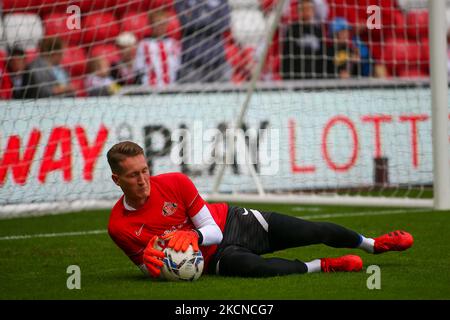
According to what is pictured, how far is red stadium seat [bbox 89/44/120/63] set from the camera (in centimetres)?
1120

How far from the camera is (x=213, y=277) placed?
237 inches

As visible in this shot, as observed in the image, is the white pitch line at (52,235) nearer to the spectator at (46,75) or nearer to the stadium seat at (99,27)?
the spectator at (46,75)

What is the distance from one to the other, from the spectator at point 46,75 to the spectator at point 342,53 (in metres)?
3.07

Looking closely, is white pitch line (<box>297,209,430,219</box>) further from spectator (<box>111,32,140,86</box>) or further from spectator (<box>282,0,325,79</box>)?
spectator (<box>111,32,140,86</box>)

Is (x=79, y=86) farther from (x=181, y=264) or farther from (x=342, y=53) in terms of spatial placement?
(x=181, y=264)

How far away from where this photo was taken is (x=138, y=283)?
5.91m

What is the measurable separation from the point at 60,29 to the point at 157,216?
5427mm

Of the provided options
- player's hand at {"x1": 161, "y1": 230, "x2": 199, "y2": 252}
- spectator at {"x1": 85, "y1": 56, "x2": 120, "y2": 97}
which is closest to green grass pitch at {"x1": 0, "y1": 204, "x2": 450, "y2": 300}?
player's hand at {"x1": 161, "y1": 230, "x2": 199, "y2": 252}

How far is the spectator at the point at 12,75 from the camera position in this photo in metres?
9.85

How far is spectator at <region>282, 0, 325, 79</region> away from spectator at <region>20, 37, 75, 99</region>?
2.57 m

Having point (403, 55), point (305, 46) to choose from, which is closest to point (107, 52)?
point (305, 46)

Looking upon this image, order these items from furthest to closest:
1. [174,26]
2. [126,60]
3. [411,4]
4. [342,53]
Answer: [411,4]
[342,53]
[126,60]
[174,26]

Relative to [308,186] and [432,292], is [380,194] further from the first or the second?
[432,292]

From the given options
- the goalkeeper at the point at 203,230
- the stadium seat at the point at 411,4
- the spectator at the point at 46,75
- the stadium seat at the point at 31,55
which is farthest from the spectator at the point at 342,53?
the goalkeeper at the point at 203,230
